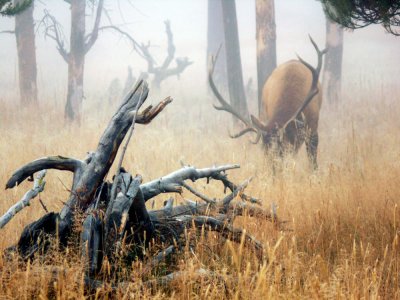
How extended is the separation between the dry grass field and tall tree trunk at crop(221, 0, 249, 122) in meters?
0.69

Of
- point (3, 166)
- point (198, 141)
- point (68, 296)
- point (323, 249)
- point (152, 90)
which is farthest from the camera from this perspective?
point (152, 90)

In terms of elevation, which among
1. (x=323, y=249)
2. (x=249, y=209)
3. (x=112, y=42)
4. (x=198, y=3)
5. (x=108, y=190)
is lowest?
(x=323, y=249)

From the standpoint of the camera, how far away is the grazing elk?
7.36 metres

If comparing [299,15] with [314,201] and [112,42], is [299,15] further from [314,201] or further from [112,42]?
[314,201]

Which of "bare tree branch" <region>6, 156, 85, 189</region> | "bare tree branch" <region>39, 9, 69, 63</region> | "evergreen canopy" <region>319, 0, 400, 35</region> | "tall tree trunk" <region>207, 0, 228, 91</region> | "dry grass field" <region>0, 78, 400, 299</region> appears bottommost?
"dry grass field" <region>0, 78, 400, 299</region>

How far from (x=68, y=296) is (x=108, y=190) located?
87cm

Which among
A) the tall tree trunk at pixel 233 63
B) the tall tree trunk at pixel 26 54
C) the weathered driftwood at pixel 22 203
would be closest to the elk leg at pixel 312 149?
the tall tree trunk at pixel 233 63

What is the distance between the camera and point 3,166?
650 cm

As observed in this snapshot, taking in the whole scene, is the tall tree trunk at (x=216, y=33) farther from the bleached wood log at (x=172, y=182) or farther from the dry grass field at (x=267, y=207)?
the bleached wood log at (x=172, y=182)

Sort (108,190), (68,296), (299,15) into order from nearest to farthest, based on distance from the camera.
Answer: (68,296)
(108,190)
(299,15)

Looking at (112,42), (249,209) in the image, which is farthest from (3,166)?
(112,42)

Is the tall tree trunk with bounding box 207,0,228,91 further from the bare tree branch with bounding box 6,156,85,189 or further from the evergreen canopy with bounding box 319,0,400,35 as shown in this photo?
the bare tree branch with bounding box 6,156,85,189

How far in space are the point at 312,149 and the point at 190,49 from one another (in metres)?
27.3

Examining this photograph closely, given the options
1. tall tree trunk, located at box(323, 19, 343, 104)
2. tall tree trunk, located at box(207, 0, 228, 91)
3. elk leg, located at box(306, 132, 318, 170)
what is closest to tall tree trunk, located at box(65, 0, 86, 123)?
elk leg, located at box(306, 132, 318, 170)
